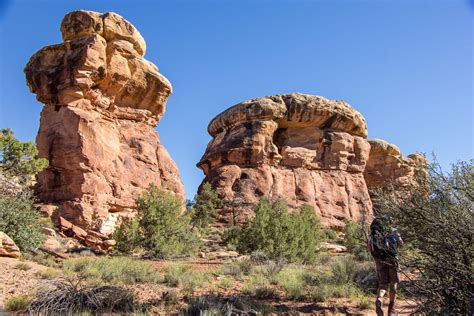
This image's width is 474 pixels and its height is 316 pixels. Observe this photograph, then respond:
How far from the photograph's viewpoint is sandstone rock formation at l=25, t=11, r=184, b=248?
65.2 ft

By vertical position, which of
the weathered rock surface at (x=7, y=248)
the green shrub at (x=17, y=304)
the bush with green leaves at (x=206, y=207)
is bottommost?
the green shrub at (x=17, y=304)

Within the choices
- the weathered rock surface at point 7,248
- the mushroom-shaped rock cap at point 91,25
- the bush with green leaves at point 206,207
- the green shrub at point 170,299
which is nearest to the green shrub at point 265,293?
the green shrub at point 170,299

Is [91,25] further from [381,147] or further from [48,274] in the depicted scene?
[381,147]

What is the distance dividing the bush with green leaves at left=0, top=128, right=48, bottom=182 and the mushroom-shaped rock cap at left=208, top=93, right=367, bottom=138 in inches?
876

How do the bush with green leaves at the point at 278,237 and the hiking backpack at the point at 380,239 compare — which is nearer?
the hiking backpack at the point at 380,239

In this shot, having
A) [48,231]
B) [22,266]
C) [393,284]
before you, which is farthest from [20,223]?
[393,284]

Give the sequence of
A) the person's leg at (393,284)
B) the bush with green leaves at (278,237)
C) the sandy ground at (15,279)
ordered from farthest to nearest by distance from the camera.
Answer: the bush with green leaves at (278,237) < the sandy ground at (15,279) < the person's leg at (393,284)

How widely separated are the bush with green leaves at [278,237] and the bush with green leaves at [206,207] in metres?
9.07

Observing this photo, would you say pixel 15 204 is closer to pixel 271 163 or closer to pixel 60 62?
pixel 60 62

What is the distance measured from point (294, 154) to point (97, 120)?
2141 centimetres

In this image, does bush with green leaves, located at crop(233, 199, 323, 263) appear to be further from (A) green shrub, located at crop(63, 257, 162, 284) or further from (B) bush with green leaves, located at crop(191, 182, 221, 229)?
(B) bush with green leaves, located at crop(191, 182, 221, 229)

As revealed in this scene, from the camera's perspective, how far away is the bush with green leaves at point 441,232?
4.42 meters

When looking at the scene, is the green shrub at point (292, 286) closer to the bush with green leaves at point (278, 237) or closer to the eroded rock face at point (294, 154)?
→ the bush with green leaves at point (278, 237)

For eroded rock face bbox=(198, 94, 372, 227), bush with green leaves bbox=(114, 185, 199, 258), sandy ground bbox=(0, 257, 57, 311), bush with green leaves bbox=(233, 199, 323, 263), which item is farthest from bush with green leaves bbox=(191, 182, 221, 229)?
sandy ground bbox=(0, 257, 57, 311)
